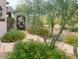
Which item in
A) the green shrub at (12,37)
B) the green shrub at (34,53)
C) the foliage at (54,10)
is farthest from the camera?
the green shrub at (12,37)

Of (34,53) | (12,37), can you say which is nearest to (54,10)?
(34,53)

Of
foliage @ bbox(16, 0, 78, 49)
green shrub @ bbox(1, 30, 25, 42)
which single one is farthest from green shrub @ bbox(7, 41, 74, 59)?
green shrub @ bbox(1, 30, 25, 42)

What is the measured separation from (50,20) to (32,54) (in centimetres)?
180

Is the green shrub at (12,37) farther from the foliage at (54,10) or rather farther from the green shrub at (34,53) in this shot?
the green shrub at (34,53)

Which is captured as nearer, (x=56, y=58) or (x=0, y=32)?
(x=56, y=58)

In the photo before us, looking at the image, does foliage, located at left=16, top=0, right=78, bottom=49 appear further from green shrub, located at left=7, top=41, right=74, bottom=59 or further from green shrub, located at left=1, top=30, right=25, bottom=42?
green shrub, located at left=1, top=30, right=25, bottom=42

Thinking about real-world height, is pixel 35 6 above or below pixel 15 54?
above

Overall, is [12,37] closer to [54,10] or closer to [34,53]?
[54,10]

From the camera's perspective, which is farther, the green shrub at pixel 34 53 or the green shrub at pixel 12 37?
the green shrub at pixel 12 37

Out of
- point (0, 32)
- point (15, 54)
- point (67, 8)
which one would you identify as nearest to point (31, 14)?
point (67, 8)

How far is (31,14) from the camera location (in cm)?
684

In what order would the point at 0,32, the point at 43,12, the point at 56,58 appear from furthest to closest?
1. the point at 0,32
2. the point at 43,12
3. the point at 56,58

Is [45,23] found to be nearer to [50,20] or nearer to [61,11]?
[50,20]

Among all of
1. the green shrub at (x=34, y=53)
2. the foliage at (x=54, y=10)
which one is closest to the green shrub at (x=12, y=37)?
the foliage at (x=54, y=10)
